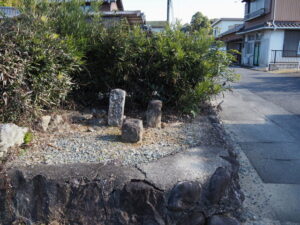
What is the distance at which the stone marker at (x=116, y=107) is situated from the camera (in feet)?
12.3

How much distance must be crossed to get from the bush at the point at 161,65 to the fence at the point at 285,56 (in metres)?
16.1

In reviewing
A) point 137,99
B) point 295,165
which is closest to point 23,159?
point 137,99

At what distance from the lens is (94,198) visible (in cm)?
250

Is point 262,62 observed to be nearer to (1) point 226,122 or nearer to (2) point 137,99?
(1) point 226,122

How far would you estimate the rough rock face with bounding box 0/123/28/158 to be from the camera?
2.80 meters

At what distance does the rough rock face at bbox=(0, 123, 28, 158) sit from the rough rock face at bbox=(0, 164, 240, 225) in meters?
0.39

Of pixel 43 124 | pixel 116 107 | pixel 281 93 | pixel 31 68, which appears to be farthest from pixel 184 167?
pixel 281 93

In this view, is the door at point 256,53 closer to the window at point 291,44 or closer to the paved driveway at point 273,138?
the window at point 291,44

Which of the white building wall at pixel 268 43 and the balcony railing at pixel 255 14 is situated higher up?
the balcony railing at pixel 255 14

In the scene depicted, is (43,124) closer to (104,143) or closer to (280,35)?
(104,143)

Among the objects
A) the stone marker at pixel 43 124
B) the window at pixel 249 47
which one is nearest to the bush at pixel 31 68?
the stone marker at pixel 43 124

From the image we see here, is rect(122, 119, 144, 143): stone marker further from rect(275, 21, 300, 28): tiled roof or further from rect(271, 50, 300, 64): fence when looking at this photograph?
rect(275, 21, 300, 28): tiled roof

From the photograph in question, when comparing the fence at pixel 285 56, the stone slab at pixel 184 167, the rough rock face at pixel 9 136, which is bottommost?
the stone slab at pixel 184 167

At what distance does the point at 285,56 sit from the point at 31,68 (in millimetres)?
19054
